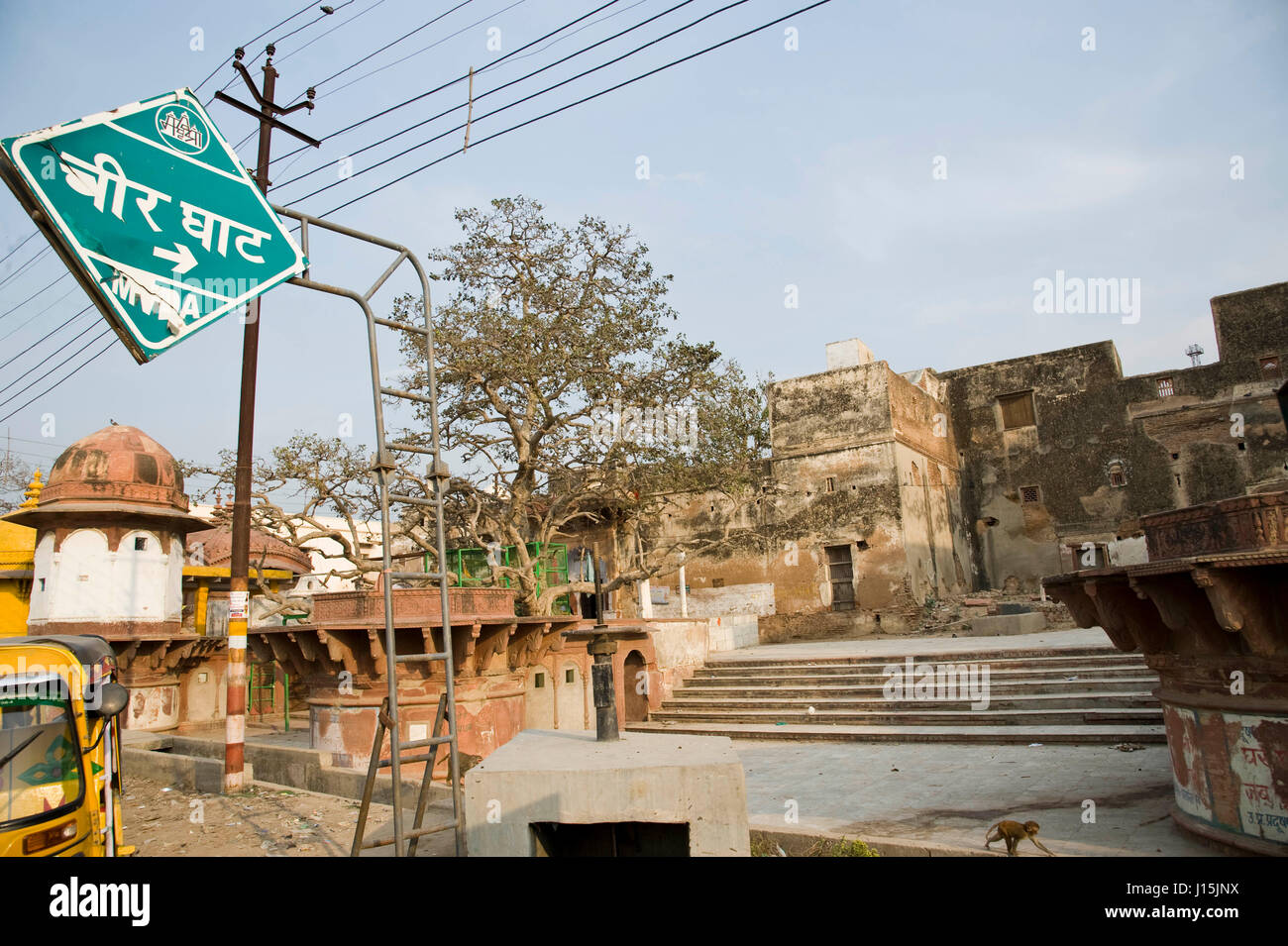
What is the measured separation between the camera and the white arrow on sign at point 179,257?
3.43 m

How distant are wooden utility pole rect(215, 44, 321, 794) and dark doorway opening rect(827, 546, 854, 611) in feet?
58.0

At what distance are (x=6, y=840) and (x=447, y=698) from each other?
274 cm

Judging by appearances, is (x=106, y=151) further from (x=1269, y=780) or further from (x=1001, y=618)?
(x=1001, y=618)

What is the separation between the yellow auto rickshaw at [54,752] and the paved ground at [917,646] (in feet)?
47.7

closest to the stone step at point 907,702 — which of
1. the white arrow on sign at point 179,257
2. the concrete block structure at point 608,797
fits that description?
the concrete block structure at point 608,797

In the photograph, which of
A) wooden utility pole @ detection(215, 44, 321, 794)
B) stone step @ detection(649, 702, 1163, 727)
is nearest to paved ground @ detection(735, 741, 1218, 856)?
stone step @ detection(649, 702, 1163, 727)

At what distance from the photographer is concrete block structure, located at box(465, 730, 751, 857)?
15.9 feet

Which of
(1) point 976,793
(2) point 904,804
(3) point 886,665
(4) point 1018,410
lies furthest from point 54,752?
(4) point 1018,410

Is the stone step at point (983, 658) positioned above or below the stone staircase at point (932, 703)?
above

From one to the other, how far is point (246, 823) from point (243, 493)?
4.34 meters

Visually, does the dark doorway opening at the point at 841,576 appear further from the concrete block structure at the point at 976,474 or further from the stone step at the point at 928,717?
the stone step at the point at 928,717

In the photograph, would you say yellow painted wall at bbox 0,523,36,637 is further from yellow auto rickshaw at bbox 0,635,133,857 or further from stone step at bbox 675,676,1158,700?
yellow auto rickshaw at bbox 0,635,133,857

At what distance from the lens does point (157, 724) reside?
2017 centimetres

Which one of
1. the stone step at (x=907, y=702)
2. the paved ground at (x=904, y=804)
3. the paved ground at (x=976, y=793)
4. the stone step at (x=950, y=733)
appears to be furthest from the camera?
the stone step at (x=907, y=702)
